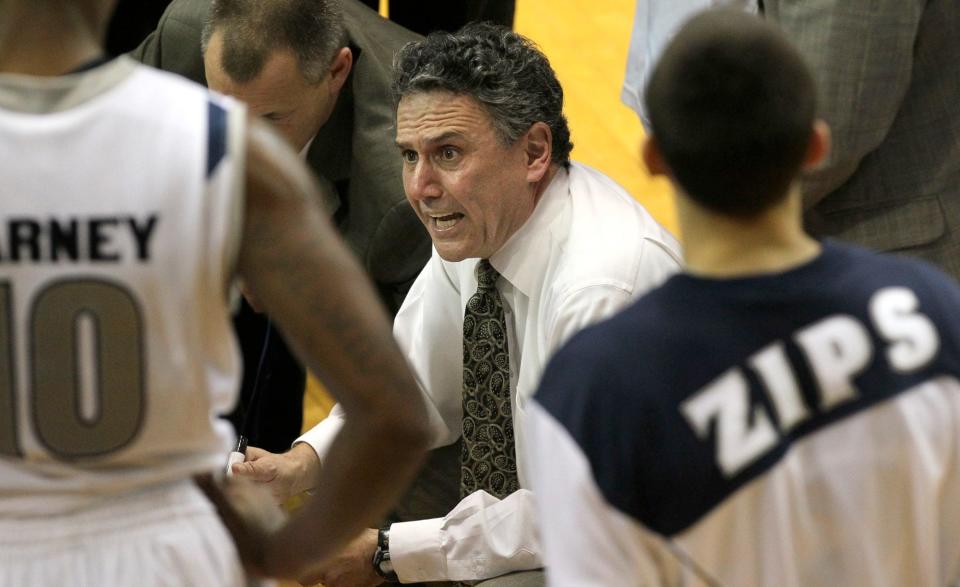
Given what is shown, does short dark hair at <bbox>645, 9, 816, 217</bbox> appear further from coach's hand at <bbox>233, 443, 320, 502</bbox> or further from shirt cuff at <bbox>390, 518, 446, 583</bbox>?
coach's hand at <bbox>233, 443, 320, 502</bbox>

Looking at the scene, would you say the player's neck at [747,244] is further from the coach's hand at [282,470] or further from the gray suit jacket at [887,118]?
the coach's hand at [282,470]

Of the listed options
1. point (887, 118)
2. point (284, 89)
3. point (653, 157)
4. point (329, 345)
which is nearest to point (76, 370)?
point (329, 345)

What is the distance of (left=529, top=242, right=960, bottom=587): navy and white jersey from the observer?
1372 millimetres

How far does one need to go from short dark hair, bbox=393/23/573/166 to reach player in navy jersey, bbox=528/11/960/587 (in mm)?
1387

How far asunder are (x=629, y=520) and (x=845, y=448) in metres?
0.22

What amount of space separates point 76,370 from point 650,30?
2.07 m

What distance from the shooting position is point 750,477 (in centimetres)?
138

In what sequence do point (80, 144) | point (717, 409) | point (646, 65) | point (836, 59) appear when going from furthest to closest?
point (646, 65), point (836, 59), point (717, 409), point (80, 144)

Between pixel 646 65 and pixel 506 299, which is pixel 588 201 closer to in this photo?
pixel 506 299

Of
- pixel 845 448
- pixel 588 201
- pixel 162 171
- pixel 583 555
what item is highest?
pixel 162 171

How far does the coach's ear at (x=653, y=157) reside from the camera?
57.5 inches

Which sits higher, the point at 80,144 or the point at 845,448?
the point at 80,144

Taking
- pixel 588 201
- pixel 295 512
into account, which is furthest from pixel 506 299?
pixel 295 512

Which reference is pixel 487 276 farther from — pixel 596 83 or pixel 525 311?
pixel 596 83
